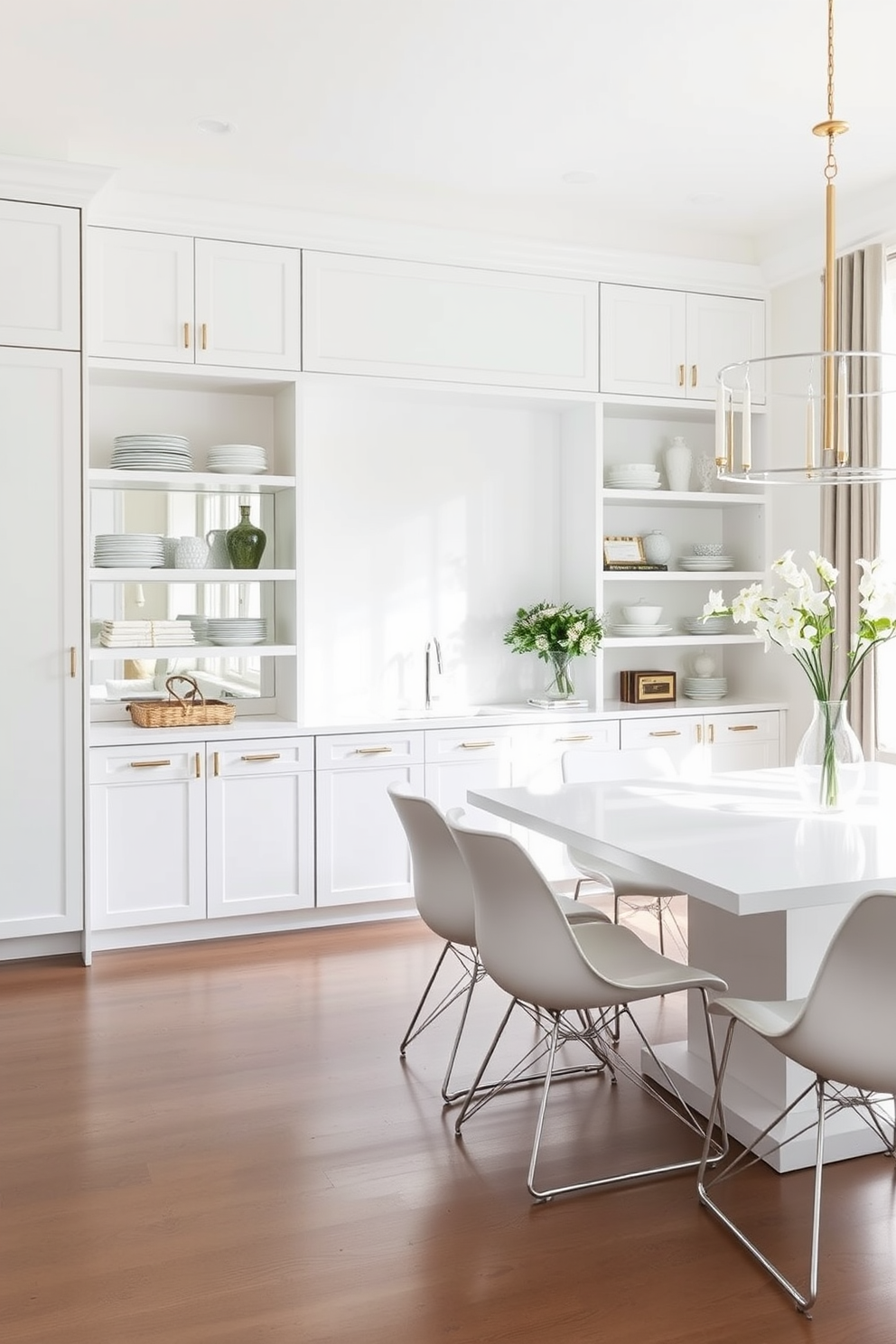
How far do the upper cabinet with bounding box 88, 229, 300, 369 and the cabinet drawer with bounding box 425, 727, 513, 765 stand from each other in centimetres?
160

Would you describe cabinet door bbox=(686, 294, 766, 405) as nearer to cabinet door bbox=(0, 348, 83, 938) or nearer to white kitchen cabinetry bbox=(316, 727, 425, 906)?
white kitchen cabinetry bbox=(316, 727, 425, 906)

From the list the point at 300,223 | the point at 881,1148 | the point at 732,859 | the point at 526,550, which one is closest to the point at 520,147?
the point at 300,223

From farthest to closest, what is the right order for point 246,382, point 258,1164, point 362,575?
point 362,575
point 246,382
point 258,1164

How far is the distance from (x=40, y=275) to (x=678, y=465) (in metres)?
2.89

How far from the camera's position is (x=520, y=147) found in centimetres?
423

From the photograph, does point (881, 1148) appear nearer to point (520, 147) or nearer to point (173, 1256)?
point (173, 1256)

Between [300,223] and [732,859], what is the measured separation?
10.5ft

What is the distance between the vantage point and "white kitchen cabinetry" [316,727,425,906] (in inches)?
177

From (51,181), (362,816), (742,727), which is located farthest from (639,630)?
(51,181)

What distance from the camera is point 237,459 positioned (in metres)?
4.51

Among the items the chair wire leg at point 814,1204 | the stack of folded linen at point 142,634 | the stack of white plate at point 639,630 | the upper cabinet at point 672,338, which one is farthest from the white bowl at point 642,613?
the chair wire leg at point 814,1204

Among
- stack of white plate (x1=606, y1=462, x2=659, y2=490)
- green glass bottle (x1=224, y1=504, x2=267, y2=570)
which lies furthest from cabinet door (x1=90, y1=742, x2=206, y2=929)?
stack of white plate (x1=606, y1=462, x2=659, y2=490)

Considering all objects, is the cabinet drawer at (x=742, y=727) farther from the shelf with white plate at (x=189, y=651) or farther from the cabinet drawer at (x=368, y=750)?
the shelf with white plate at (x=189, y=651)

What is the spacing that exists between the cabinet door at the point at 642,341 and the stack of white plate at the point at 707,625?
109 cm
